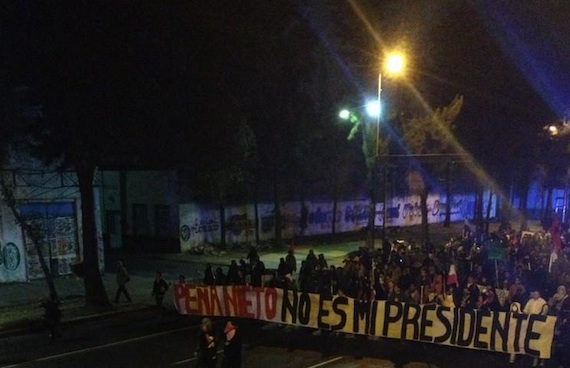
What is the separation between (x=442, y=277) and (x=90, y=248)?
33.3 feet

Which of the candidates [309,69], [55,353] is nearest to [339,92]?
[309,69]

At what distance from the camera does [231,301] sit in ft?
47.3

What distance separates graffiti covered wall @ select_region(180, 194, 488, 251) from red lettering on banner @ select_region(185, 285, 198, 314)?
53.3 feet

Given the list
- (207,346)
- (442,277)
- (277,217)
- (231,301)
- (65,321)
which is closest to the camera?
(207,346)

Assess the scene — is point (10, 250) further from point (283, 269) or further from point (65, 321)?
point (283, 269)

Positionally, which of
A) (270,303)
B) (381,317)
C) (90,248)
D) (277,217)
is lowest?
(381,317)

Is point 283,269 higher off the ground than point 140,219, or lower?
lower

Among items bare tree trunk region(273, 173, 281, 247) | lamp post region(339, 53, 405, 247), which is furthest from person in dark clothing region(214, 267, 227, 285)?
bare tree trunk region(273, 173, 281, 247)

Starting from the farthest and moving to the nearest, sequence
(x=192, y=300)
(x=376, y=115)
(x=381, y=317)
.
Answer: (x=376, y=115) → (x=192, y=300) → (x=381, y=317)

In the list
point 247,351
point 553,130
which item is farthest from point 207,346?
point 553,130

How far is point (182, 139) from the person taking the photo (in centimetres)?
1888

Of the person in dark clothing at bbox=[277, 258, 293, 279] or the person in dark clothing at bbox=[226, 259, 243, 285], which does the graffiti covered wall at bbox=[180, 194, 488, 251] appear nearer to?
the person in dark clothing at bbox=[277, 258, 293, 279]

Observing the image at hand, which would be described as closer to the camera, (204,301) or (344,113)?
(204,301)

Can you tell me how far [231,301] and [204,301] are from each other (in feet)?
2.60
